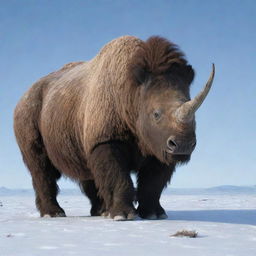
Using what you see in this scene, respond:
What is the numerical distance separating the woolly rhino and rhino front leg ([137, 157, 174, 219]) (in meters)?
0.01

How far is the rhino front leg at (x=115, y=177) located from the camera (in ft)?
22.7

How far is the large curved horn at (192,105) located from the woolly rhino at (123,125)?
0.5 inches

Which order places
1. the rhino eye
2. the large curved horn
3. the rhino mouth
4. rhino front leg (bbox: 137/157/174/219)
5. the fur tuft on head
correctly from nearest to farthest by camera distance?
the large curved horn, the rhino mouth, the rhino eye, the fur tuft on head, rhino front leg (bbox: 137/157/174/219)

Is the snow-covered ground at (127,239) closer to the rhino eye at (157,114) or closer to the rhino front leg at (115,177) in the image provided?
the rhino front leg at (115,177)

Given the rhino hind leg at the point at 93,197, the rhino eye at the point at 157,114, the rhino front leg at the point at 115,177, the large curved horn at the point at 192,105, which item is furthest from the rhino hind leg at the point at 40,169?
the large curved horn at the point at 192,105

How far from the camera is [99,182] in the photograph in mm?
7156

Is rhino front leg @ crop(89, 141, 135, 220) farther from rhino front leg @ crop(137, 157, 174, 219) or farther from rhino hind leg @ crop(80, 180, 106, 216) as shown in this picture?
rhino hind leg @ crop(80, 180, 106, 216)

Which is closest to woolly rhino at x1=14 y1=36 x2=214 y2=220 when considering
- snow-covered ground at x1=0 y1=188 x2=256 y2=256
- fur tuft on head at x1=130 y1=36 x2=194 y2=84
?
fur tuft on head at x1=130 y1=36 x2=194 y2=84

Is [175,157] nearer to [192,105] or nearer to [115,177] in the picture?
[192,105]

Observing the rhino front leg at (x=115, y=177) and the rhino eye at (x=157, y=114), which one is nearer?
the rhino eye at (x=157, y=114)

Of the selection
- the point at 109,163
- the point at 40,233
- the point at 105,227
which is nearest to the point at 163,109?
the point at 109,163

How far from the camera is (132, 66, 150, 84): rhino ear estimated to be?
7.11 metres

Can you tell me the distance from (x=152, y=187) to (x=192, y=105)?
1.90m

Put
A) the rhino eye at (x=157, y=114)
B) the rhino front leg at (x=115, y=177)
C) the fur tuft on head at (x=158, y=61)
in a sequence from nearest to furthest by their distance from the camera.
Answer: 1. the rhino eye at (x=157, y=114)
2. the rhino front leg at (x=115, y=177)
3. the fur tuft on head at (x=158, y=61)
